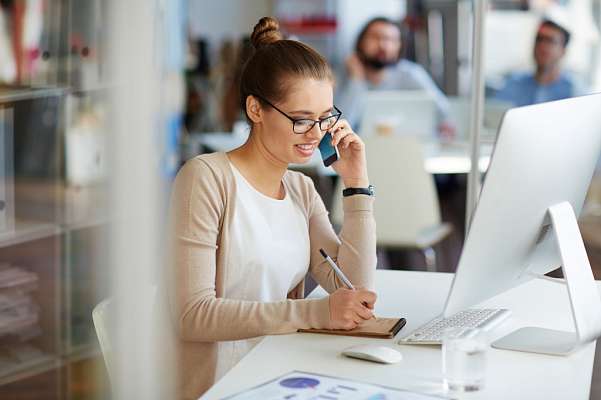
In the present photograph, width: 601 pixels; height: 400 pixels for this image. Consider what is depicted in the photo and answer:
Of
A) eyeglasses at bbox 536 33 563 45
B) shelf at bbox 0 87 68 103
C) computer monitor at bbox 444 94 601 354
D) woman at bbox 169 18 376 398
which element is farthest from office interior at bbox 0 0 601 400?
eyeglasses at bbox 536 33 563 45

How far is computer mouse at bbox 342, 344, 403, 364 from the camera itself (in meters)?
1.56

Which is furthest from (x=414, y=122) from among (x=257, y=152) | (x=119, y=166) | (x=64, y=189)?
(x=119, y=166)

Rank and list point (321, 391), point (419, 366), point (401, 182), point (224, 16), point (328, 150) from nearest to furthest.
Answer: point (321, 391), point (419, 366), point (328, 150), point (401, 182), point (224, 16)

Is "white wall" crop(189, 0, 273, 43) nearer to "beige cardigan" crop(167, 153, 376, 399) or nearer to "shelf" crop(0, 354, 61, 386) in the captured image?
"shelf" crop(0, 354, 61, 386)

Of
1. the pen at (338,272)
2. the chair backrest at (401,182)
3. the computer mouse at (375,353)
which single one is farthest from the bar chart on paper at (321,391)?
the chair backrest at (401,182)

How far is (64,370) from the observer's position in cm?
305

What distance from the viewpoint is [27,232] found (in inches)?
116

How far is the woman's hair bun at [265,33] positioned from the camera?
193 cm

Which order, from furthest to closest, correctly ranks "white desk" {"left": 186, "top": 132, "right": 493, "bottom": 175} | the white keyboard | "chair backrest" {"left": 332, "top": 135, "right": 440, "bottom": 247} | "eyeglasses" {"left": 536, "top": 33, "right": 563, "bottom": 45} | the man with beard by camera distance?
the man with beard → "eyeglasses" {"left": 536, "top": 33, "right": 563, "bottom": 45} → "white desk" {"left": 186, "top": 132, "right": 493, "bottom": 175} → "chair backrest" {"left": 332, "top": 135, "right": 440, "bottom": 247} → the white keyboard

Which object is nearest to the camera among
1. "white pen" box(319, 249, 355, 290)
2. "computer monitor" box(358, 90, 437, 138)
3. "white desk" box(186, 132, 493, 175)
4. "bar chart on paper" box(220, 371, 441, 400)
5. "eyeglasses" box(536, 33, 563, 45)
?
"bar chart on paper" box(220, 371, 441, 400)

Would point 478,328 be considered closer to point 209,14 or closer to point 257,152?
point 257,152

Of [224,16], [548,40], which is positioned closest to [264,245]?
[548,40]

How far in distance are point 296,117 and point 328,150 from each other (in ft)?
0.48

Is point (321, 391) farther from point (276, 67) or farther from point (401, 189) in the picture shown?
point (401, 189)
